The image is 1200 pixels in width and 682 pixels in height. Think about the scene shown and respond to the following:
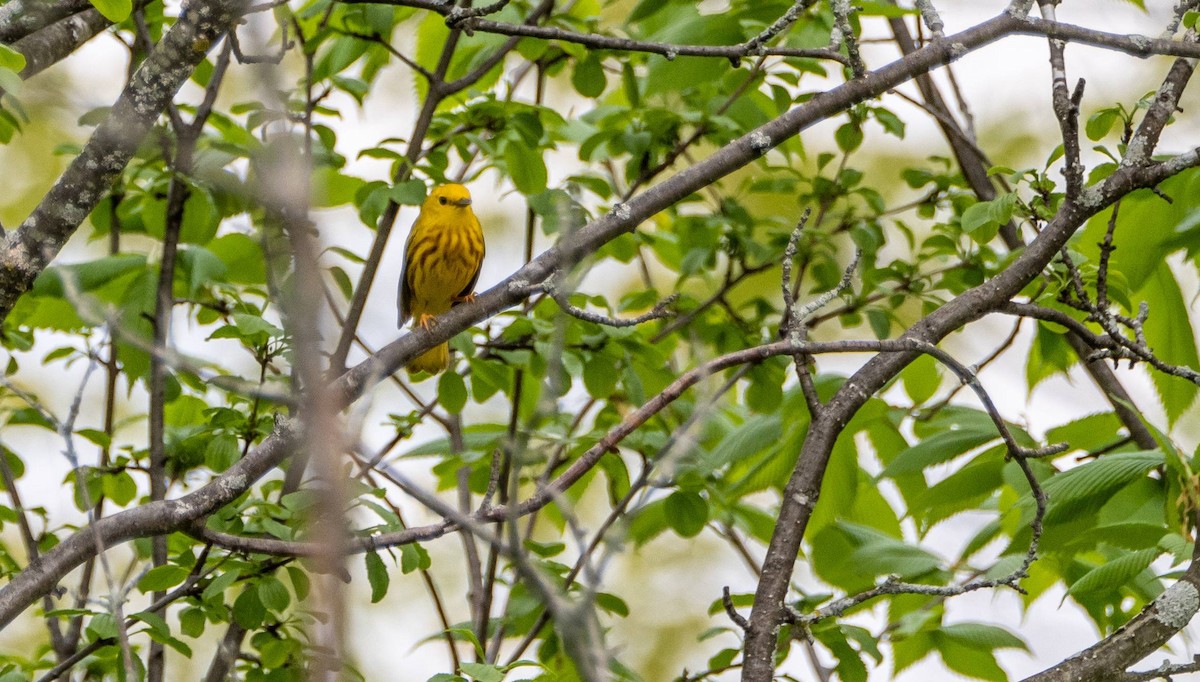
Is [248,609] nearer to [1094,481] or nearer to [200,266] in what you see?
[200,266]

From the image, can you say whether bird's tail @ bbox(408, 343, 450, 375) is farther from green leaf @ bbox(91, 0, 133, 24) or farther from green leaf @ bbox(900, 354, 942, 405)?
green leaf @ bbox(91, 0, 133, 24)

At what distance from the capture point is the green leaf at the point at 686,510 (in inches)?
135

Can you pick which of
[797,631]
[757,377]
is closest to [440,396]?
[757,377]

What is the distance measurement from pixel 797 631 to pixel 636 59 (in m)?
2.36

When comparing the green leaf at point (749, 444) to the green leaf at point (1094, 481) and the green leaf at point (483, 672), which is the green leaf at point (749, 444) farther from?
the green leaf at point (483, 672)

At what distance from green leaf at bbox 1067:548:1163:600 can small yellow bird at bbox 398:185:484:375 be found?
3.37 meters

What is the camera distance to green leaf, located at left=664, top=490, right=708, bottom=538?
11.3 feet

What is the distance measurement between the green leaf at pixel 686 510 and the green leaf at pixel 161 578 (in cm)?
138

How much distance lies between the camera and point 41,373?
8602 mm

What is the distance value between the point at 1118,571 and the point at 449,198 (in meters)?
3.49

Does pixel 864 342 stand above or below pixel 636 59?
below

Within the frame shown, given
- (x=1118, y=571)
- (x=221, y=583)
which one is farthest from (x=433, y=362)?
(x=1118, y=571)

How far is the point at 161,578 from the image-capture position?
2.79 meters

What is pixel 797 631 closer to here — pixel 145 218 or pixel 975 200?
pixel 975 200
